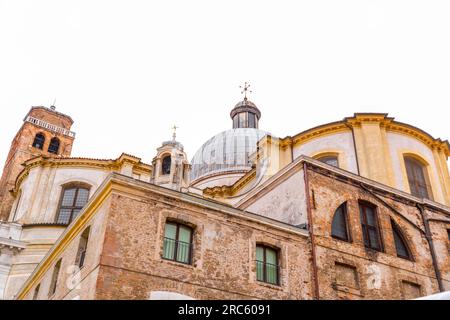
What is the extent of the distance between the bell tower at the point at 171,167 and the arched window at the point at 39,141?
794 inches

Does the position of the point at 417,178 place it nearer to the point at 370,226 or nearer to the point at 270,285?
the point at 370,226

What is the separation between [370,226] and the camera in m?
20.7

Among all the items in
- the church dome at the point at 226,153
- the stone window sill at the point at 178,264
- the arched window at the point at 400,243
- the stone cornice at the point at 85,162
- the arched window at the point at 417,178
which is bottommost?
the stone window sill at the point at 178,264

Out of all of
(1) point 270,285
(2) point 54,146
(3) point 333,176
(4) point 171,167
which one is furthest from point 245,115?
(1) point 270,285

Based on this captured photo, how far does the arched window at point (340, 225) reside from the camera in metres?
19.6

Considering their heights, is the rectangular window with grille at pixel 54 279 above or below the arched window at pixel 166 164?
below

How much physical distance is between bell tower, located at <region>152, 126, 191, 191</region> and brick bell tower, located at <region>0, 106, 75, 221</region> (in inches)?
702

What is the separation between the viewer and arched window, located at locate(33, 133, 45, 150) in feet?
163

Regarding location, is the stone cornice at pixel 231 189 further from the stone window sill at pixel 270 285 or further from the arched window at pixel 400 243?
the stone window sill at pixel 270 285

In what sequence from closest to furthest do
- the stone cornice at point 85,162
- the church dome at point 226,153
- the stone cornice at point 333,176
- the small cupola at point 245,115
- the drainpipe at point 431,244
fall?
the stone cornice at point 333,176 → the drainpipe at point 431,244 → the stone cornice at point 85,162 → the church dome at point 226,153 → the small cupola at point 245,115

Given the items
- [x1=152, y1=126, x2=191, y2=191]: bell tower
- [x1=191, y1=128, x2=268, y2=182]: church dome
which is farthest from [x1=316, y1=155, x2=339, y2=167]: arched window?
[x1=191, y1=128, x2=268, y2=182]: church dome

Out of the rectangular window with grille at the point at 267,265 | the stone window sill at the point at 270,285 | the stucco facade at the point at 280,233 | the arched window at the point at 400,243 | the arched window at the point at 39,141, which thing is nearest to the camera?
the stucco facade at the point at 280,233

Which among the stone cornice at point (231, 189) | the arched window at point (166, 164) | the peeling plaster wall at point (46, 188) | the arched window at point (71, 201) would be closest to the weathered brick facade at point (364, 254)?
the stone cornice at point (231, 189)
